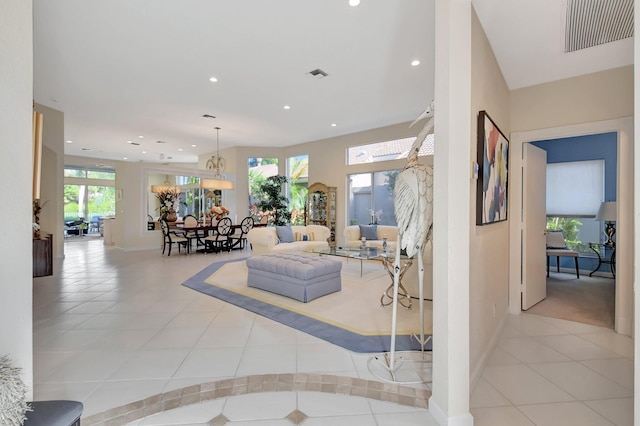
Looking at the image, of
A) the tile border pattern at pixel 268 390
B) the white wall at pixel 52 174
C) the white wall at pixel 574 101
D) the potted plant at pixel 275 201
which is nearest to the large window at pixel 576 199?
the white wall at pixel 574 101

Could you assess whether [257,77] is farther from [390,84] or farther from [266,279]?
[266,279]

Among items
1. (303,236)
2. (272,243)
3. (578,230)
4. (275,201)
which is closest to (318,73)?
(272,243)

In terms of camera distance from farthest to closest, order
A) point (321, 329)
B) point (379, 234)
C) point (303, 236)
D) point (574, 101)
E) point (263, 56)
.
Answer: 1. point (379, 234)
2. point (303, 236)
3. point (263, 56)
4. point (574, 101)
5. point (321, 329)

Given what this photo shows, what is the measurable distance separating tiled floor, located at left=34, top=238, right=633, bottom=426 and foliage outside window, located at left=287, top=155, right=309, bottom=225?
5878 millimetres

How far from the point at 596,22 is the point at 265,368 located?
376 centimetres

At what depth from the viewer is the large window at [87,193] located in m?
11.8

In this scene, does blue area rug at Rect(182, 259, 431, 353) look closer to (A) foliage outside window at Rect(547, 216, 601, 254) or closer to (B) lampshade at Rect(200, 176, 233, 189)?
(B) lampshade at Rect(200, 176, 233, 189)

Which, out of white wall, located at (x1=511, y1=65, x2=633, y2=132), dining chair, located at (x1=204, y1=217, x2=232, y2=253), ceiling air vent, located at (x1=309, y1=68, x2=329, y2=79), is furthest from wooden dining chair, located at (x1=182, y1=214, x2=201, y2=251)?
white wall, located at (x1=511, y1=65, x2=633, y2=132)

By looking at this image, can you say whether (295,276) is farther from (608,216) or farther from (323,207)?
(608,216)

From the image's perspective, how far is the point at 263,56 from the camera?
150 inches

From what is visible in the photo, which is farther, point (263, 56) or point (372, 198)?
point (372, 198)

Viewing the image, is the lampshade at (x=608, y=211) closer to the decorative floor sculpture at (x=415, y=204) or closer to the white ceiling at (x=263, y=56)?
the white ceiling at (x=263, y=56)

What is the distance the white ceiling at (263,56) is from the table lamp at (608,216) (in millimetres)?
2625

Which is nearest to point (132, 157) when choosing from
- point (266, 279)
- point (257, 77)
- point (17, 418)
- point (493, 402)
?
point (257, 77)
